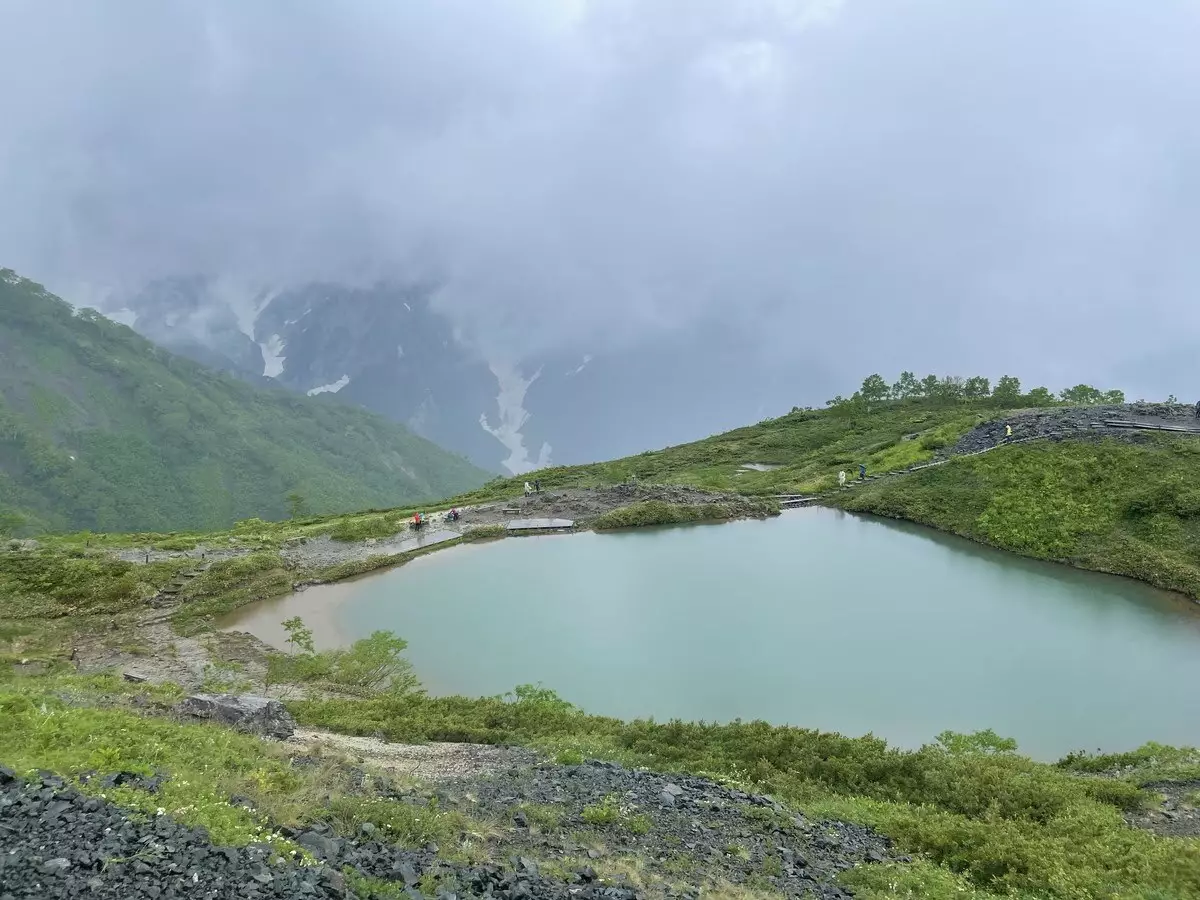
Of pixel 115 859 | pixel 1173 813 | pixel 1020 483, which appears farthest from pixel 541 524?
pixel 115 859

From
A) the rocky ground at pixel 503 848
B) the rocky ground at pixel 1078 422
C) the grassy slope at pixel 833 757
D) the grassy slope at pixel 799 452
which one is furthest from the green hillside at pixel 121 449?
the rocky ground at pixel 503 848

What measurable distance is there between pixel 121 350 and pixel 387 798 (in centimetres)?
23163

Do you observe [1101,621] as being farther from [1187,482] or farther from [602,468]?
[602,468]

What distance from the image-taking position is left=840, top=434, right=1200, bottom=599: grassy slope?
103 ft

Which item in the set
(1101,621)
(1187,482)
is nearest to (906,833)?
(1101,621)

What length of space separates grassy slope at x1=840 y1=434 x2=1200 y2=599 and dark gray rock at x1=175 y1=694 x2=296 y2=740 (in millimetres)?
33127

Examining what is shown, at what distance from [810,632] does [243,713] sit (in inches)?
758

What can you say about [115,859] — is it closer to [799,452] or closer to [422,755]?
[422,755]

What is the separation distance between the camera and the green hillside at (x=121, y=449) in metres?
135

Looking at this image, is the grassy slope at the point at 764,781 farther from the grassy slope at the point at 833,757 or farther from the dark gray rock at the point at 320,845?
the dark gray rock at the point at 320,845

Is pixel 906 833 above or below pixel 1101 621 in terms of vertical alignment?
below

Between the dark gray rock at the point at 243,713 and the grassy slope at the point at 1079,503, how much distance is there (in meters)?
33.1

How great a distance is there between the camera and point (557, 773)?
1465 centimetres

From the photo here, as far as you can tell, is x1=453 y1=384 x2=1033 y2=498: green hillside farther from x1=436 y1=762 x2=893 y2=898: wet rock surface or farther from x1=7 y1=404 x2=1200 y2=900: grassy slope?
x1=436 y1=762 x2=893 y2=898: wet rock surface
